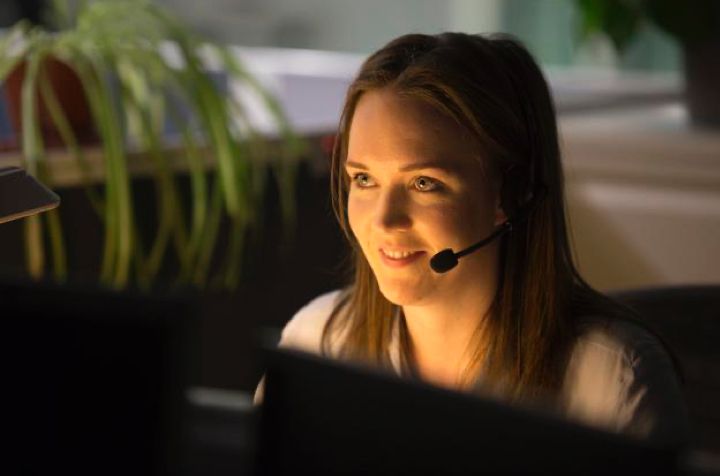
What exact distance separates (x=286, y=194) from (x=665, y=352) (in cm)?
158

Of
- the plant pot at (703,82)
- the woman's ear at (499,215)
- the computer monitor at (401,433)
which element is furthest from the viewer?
the plant pot at (703,82)

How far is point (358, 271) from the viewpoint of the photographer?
4.24ft

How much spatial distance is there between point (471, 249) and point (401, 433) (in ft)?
1.52

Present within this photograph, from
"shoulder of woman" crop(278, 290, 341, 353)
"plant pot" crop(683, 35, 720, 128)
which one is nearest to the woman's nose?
"shoulder of woman" crop(278, 290, 341, 353)

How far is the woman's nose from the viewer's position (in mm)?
1139

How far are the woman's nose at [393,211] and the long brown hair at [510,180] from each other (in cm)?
9

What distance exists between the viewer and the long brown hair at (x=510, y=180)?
→ 1.16 metres

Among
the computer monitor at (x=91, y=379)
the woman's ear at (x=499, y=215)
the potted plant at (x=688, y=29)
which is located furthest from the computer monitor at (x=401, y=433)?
the potted plant at (x=688, y=29)

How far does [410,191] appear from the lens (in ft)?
3.81

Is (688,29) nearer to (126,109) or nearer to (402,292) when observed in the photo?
(126,109)

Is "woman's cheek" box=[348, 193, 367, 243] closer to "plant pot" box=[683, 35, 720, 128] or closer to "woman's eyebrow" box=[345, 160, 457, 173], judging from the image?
"woman's eyebrow" box=[345, 160, 457, 173]

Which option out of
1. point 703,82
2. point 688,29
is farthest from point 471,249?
point 703,82

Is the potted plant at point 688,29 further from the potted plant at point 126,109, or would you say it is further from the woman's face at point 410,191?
the woman's face at point 410,191

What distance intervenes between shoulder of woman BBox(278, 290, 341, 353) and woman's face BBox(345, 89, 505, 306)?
163mm
